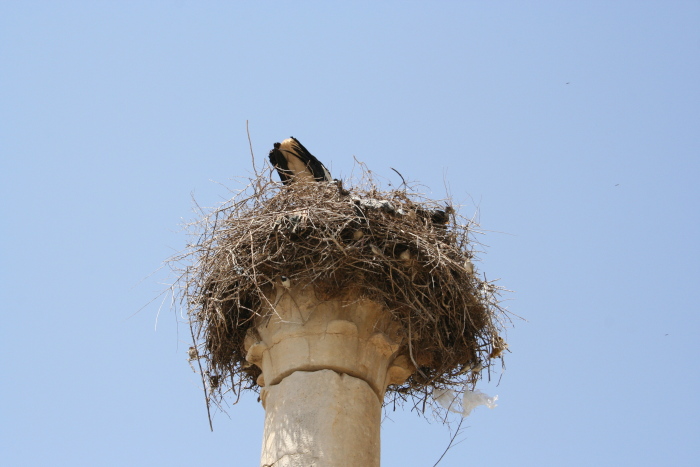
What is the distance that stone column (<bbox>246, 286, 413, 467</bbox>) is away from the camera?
6711 millimetres

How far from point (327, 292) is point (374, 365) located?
680 millimetres

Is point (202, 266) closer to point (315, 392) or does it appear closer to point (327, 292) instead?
point (327, 292)

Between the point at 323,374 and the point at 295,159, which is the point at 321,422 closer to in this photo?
the point at 323,374

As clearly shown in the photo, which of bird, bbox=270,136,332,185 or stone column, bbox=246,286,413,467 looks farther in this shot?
bird, bbox=270,136,332,185

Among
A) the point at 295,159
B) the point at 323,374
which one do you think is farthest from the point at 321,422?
the point at 295,159

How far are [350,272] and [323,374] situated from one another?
3.08ft

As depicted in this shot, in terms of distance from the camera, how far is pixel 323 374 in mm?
7160

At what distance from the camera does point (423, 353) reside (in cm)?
815

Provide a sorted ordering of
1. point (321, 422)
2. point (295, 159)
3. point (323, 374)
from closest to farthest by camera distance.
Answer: point (321, 422) → point (323, 374) → point (295, 159)

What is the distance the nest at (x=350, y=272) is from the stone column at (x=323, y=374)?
0.15 metres

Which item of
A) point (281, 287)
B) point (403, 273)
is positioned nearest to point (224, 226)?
point (281, 287)

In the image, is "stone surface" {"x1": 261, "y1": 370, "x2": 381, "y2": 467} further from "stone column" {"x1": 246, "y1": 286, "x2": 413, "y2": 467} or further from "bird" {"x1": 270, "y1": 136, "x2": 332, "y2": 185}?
"bird" {"x1": 270, "y1": 136, "x2": 332, "y2": 185}

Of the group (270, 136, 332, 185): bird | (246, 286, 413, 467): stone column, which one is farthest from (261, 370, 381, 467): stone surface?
(270, 136, 332, 185): bird

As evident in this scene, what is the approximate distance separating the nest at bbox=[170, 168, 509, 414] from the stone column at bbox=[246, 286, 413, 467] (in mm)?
152
